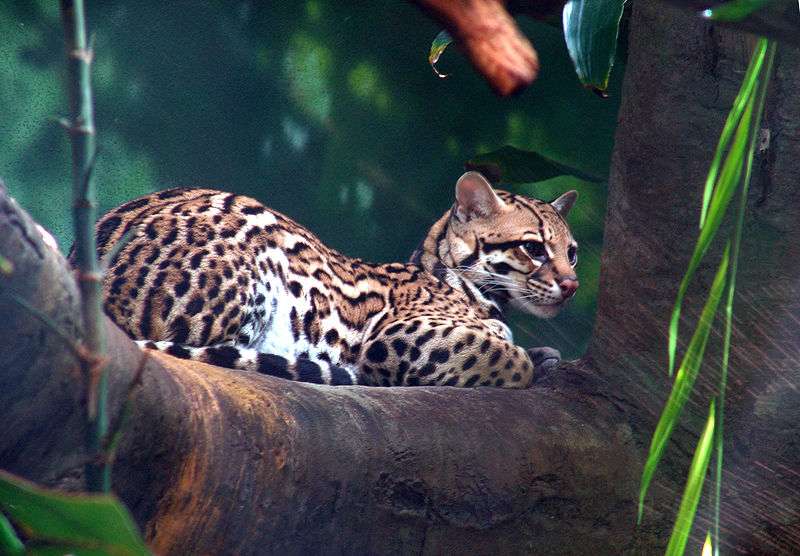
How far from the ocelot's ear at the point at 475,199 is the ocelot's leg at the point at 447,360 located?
1.75 feet

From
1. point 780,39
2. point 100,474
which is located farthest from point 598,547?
point 100,474

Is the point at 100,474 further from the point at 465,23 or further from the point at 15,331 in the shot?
the point at 465,23

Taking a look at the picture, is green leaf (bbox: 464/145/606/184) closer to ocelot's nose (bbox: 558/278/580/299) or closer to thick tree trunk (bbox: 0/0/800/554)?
ocelot's nose (bbox: 558/278/580/299)

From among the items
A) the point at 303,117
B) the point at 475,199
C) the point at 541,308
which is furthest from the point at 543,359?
the point at 303,117

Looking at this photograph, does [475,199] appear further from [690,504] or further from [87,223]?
[87,223]

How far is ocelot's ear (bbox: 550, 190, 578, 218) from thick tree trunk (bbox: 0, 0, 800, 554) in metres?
1.31

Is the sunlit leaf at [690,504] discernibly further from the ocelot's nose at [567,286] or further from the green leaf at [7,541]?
the ocelot's nose at [567,286]

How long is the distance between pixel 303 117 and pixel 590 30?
1.80 meters

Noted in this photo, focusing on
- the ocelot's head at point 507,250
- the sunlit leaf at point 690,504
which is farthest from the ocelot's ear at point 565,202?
the sunlit leaf at point 690,504

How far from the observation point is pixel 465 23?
133 centimetres

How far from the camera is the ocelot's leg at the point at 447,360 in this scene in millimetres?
2744

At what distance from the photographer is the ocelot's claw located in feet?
9.76

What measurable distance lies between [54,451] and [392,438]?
78 cm

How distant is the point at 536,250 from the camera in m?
3.12
